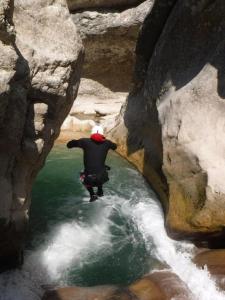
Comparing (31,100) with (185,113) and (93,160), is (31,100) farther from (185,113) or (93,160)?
(185,113)

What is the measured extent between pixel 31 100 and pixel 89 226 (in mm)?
4076

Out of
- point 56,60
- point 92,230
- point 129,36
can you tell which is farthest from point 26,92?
point 129,36

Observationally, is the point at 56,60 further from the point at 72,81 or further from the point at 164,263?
the point at 164,263

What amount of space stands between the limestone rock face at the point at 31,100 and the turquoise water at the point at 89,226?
5.02ft

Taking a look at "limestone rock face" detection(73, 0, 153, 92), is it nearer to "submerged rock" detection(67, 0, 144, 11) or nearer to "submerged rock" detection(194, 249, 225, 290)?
"submerged rock" detection(67, 0, 144, 11)

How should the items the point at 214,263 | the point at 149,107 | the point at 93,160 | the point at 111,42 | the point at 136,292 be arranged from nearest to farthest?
the point at 136,292
the point at 214,263
the point at 93,160
the point at 149,107
the point at 111,42

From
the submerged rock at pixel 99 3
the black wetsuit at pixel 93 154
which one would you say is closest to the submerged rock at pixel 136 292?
the black wetsuit at pixel 93 154

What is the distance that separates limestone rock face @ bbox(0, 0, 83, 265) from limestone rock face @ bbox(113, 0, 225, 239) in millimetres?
3502

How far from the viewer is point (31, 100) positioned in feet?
25.0

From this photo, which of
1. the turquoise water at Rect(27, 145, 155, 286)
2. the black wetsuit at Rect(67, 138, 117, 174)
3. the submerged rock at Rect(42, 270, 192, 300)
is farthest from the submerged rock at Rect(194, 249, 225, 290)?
the black wetsuit at Rect(67, 138, 117, 174)

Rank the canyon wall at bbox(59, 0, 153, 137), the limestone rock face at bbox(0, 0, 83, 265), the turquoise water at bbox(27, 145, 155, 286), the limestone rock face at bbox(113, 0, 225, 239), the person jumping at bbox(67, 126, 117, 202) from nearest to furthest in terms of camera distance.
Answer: the limestone rock face at bbox(0, 0, 83, 265) < the turquoise water at bbox(27, 145, 155, 286) < the limestone rock face at bbox(113, 0, 225, 239) < the person jumping at bbox(67, 126, 117, 202) < the canyon wall at bbox(59, 0, 153, 137)

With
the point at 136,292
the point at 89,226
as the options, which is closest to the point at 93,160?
the point at 89,226

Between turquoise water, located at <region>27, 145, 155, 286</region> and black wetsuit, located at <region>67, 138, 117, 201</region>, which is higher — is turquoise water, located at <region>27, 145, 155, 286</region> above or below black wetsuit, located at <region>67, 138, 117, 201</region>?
below

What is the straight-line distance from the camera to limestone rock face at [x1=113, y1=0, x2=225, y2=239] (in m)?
9.08
